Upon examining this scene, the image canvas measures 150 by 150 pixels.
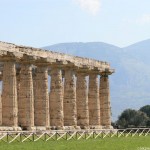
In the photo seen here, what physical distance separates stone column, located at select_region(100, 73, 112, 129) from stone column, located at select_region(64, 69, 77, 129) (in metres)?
9.77

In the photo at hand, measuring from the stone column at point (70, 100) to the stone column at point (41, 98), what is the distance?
260 inches

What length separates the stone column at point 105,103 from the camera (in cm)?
7869

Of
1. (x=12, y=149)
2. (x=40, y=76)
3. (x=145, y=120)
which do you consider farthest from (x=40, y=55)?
(x=145, y=120)

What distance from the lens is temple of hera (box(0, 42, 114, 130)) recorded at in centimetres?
5716

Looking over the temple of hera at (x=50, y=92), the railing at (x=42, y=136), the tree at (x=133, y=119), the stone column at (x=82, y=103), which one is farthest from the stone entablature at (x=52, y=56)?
the tree at (x=133, y=119)

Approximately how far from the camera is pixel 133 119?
132 m

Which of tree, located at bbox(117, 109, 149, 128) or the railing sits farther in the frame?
tree, located at bbox(117, 109, 149, 128)

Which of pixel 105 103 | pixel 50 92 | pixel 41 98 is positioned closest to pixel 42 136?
pixel 41 98

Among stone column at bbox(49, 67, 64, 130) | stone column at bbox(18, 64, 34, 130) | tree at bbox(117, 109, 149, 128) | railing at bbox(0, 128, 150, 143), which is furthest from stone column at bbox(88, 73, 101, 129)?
tree at bbox(117, 109, 149, 128)

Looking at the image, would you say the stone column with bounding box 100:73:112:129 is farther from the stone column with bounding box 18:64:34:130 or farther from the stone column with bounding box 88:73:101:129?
the stone column with bounding box 18:64:34:130

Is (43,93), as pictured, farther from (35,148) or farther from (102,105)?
(35,148)

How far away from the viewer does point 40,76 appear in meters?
63.8

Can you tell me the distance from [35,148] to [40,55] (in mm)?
25318

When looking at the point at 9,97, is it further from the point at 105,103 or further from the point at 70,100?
the point at 105,103
